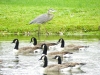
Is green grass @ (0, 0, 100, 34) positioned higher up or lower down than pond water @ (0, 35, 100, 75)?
higher up

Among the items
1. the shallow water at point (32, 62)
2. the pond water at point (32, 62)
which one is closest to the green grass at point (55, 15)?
the pond water at point (32, 62)

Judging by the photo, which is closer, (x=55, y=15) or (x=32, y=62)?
(x=32, y=62)

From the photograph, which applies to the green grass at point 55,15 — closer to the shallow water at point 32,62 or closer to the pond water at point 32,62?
the pond water at point 32,62

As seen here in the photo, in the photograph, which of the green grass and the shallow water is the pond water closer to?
the shallow water

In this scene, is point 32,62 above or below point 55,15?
below

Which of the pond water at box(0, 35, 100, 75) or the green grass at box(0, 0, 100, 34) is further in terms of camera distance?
the green grass at box(0, 0, 100, 34)

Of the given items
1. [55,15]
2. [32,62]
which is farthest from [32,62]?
[55,15]

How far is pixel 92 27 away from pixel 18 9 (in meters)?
12.2

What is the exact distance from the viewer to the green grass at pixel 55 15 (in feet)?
152

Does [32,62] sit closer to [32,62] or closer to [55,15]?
[32,62]

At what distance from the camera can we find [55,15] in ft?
174

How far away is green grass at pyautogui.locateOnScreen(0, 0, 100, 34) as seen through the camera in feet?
152

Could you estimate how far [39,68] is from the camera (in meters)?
25.3

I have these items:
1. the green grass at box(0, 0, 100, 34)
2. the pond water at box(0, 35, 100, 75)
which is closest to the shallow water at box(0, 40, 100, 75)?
the pond water at box(0, 35, 100, 75)
